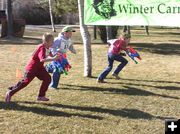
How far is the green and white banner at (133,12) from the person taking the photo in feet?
28.4

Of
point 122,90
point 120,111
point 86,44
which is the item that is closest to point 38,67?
point 120,111

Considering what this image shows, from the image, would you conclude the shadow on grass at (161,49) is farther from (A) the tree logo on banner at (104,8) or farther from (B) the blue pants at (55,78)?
(B) the blue pants at (55,78)

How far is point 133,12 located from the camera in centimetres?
916

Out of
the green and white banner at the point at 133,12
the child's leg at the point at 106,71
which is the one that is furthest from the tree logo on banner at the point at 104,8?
the child's leg at the point at 106,71

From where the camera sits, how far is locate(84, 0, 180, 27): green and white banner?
8.66 meters

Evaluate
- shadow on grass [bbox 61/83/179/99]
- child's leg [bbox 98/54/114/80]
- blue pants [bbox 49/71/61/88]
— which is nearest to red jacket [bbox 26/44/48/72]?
blue pants [bbox 49/71/61/88]

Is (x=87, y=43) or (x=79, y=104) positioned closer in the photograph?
(x=79, y=104)

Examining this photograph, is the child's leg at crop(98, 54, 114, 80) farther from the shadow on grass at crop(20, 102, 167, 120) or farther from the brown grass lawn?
the shadow on grass at crop(20, 102, 167, 120)

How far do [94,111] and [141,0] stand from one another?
303 centimetres

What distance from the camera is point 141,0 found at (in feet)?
29.8

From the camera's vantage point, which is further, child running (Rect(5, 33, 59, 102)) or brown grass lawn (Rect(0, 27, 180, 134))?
child running (Rect(5, 33, 59, 102))

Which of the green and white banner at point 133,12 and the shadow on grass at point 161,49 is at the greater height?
the green and white banner at point 133,12

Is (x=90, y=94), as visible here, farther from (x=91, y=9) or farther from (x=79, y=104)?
(x=91, y=9)

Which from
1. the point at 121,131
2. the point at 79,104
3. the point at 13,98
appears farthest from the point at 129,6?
the point at 121,131
